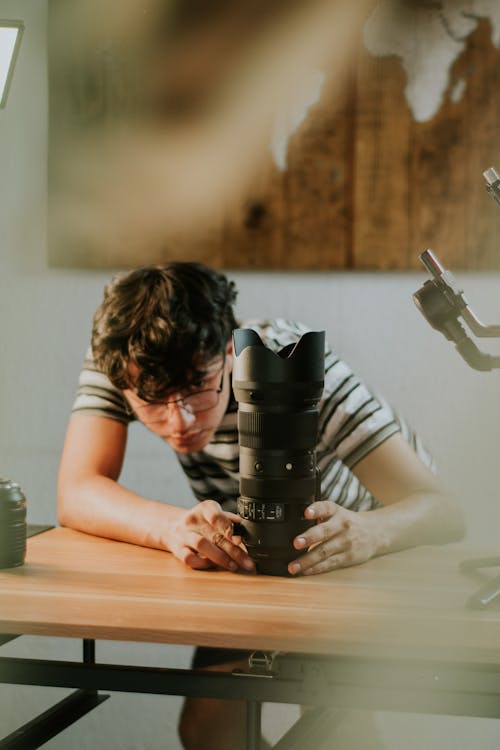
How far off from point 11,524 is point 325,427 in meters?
0.45

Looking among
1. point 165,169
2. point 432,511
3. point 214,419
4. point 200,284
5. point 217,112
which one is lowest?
point 432,511

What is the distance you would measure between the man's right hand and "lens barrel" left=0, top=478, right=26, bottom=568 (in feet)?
0.63

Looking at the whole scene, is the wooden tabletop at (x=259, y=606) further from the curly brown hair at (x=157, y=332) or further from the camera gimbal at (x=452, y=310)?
the curly brown hair at (x=157, y=332)

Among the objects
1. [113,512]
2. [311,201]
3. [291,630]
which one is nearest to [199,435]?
[113,512]

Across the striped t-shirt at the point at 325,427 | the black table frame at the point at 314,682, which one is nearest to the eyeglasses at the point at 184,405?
the striped t-shirt at the point at 325,427

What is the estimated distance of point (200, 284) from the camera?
126cm

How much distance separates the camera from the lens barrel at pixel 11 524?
1.04 m

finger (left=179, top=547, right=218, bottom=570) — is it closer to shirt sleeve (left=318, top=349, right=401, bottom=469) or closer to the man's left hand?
the man's left hand

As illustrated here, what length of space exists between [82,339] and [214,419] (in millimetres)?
895

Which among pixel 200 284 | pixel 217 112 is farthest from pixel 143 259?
pixel 200 284

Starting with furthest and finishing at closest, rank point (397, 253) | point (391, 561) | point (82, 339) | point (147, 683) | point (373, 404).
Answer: point (82, 339) < point (397, 253) < point (373, 404) < point (391, 561) < point (147, 683)

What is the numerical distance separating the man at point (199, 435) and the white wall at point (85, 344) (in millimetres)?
640

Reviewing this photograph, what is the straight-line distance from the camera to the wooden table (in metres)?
0.81

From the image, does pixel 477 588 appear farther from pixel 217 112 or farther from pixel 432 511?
pixel 217 112
